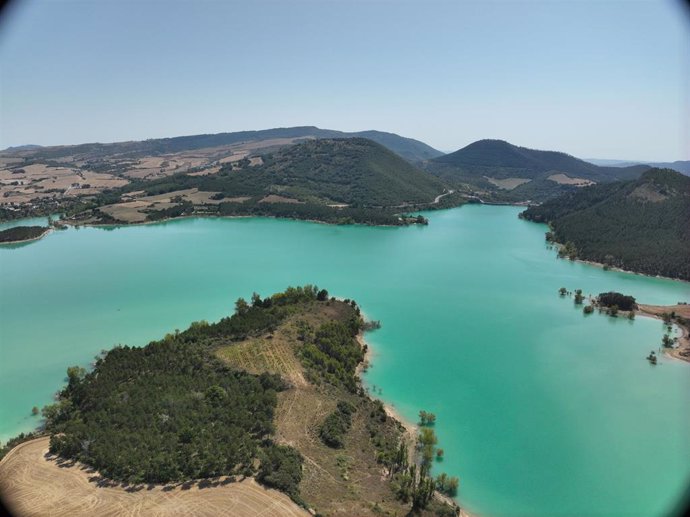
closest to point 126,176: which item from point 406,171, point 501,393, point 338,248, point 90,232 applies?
point 90,232

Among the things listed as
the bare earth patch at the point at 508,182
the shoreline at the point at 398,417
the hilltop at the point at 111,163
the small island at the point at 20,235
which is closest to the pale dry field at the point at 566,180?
the bare earth patch at the point at 508,182

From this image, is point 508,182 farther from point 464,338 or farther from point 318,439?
point 318,439

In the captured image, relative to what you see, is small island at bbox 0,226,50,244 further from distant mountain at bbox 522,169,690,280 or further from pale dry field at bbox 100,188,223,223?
distant mountain at bbox 522,169,690,280

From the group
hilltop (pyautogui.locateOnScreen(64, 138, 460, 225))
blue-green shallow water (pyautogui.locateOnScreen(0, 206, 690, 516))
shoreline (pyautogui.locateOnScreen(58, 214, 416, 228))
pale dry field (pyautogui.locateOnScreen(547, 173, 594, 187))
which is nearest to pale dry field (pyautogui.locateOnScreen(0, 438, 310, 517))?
blue-green shallow water (pyautogui.locateOnScreen(0, 206, 690, 516))

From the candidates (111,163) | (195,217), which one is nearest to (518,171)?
(195,217)

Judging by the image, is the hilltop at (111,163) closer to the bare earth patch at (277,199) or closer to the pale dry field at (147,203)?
the pale dry field at (147,203)

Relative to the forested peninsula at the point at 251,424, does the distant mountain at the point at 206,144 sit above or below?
above

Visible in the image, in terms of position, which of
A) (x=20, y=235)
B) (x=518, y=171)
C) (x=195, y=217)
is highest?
(x=518, y=171)
